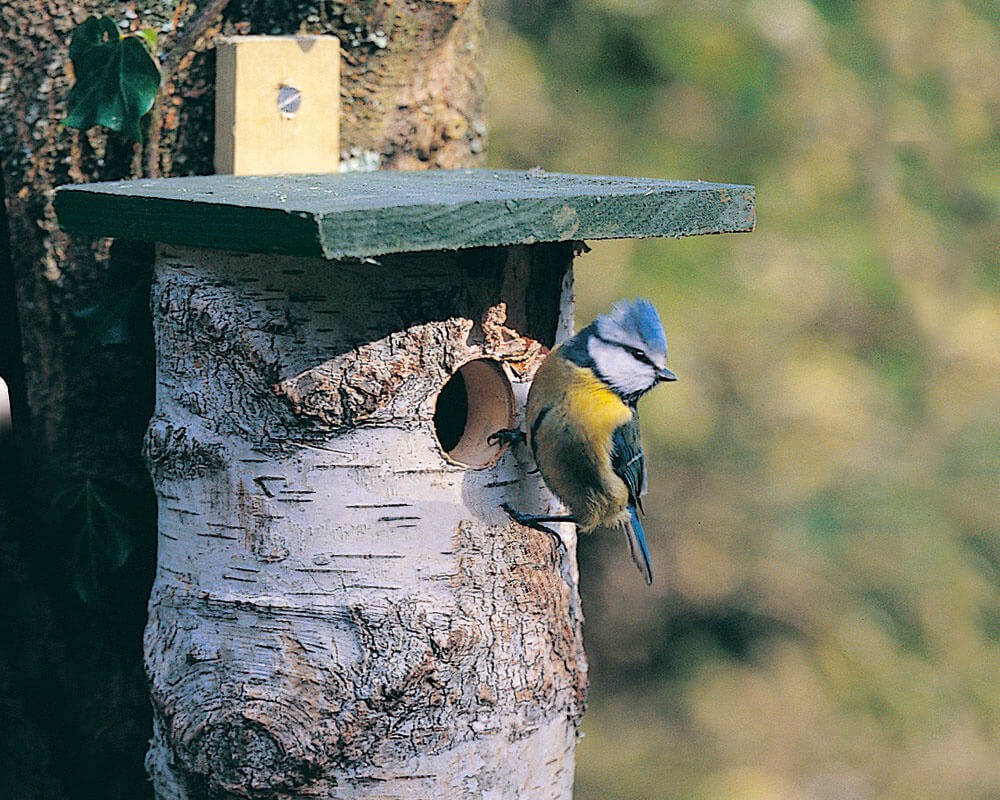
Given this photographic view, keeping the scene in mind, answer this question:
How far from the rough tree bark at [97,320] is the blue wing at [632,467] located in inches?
33.8

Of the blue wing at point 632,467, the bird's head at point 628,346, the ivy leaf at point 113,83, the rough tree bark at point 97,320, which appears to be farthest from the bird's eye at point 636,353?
the ivy leaf at point 113,83

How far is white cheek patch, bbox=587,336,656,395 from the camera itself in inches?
79.3

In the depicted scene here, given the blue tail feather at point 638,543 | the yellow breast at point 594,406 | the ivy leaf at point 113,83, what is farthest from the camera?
the ivy leaf at point 113,83

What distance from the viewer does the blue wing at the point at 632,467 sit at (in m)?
2.07

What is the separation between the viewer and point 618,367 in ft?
6.64

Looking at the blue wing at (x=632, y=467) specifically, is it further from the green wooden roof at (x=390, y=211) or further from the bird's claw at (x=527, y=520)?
the green wooden roof at (x=390, y=211)

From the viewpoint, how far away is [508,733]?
6.70 ft

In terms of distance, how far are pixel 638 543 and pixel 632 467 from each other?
0.51 ft

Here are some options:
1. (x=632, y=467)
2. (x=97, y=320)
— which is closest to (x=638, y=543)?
(x=632, y=467)

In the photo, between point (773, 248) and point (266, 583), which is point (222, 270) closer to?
point (266, 583)

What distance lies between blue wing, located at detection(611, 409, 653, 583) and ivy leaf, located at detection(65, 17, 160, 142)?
1085 mm

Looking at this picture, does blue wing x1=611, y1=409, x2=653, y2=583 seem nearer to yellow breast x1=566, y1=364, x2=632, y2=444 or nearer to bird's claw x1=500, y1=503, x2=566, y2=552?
yellow breast x1=566, y1=364, x2=632, y2=444

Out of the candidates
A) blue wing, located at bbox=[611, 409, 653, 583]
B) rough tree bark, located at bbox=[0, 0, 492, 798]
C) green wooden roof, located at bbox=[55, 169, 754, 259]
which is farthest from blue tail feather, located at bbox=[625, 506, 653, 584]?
rough tree bark, located at bbox=[0, 0, 492, 798]

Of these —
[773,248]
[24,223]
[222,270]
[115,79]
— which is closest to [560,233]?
[222,270]
